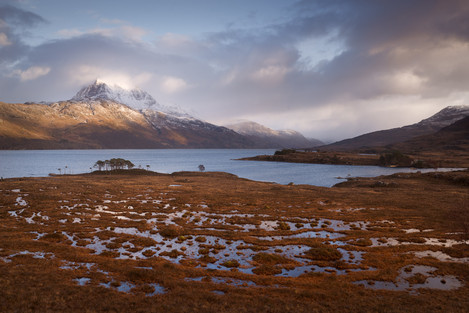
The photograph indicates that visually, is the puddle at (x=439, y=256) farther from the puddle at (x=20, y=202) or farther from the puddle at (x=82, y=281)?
the puddle at (x=20, y=202)

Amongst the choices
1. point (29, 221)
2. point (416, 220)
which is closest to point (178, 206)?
point (29, 221)

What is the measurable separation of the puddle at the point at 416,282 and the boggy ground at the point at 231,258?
3.3 inches

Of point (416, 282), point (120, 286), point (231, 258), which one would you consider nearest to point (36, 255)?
point (120, 286)

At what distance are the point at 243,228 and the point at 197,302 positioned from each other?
21.9 metres

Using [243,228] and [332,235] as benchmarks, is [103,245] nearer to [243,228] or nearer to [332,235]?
[243,228]

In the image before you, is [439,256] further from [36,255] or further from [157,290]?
[36,255]

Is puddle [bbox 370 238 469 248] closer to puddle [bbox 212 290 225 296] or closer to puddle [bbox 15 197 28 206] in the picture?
puddle [bbox 212 290 225 296]

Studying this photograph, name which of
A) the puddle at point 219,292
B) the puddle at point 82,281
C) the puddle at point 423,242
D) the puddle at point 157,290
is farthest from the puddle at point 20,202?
the puddle at point 423,242

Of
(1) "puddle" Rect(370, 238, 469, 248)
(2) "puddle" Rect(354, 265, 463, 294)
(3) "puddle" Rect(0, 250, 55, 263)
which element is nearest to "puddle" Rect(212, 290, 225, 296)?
(2) "puddle" Rect(354, 265, 463, 294)

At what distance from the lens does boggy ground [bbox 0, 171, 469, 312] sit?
723 inches

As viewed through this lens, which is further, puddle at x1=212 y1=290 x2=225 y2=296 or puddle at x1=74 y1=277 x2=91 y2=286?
puddle at x1=74 y1=277 x2=91 y2=286

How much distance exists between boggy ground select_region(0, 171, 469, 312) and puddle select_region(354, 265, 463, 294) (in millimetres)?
85

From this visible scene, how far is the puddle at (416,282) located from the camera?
834 inches

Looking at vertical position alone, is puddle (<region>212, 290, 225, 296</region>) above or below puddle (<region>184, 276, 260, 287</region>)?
above
